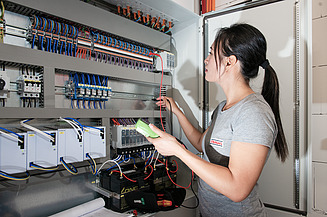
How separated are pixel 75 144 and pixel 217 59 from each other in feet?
3.27

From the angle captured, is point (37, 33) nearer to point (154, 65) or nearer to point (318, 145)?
point (154, 65)

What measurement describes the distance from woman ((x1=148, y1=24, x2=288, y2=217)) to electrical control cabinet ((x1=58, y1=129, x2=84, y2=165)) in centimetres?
55

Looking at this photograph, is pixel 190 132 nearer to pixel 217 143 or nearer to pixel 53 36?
pixel 217 143

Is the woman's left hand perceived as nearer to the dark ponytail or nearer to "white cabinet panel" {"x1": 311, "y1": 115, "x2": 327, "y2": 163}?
the dark ponytail

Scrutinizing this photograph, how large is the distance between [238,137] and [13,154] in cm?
110

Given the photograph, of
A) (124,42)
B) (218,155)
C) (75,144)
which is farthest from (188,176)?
(124,42)

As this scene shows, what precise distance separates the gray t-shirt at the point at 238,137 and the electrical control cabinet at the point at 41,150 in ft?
2.83

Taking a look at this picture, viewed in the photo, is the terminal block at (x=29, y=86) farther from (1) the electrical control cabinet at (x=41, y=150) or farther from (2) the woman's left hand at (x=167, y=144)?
(2) the woman's left hand at (x=167, y=144)

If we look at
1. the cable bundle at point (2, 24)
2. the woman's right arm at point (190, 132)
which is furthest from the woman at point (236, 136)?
the cable bundle at point (2, 24)

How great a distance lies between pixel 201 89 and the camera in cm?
189

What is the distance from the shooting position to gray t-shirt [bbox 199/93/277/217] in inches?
33.9

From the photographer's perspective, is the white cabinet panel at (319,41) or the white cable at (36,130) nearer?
the white cable at (36,130)

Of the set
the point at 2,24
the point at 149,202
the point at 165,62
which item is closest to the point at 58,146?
the point at 149,202

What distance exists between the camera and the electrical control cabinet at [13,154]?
106 cm
